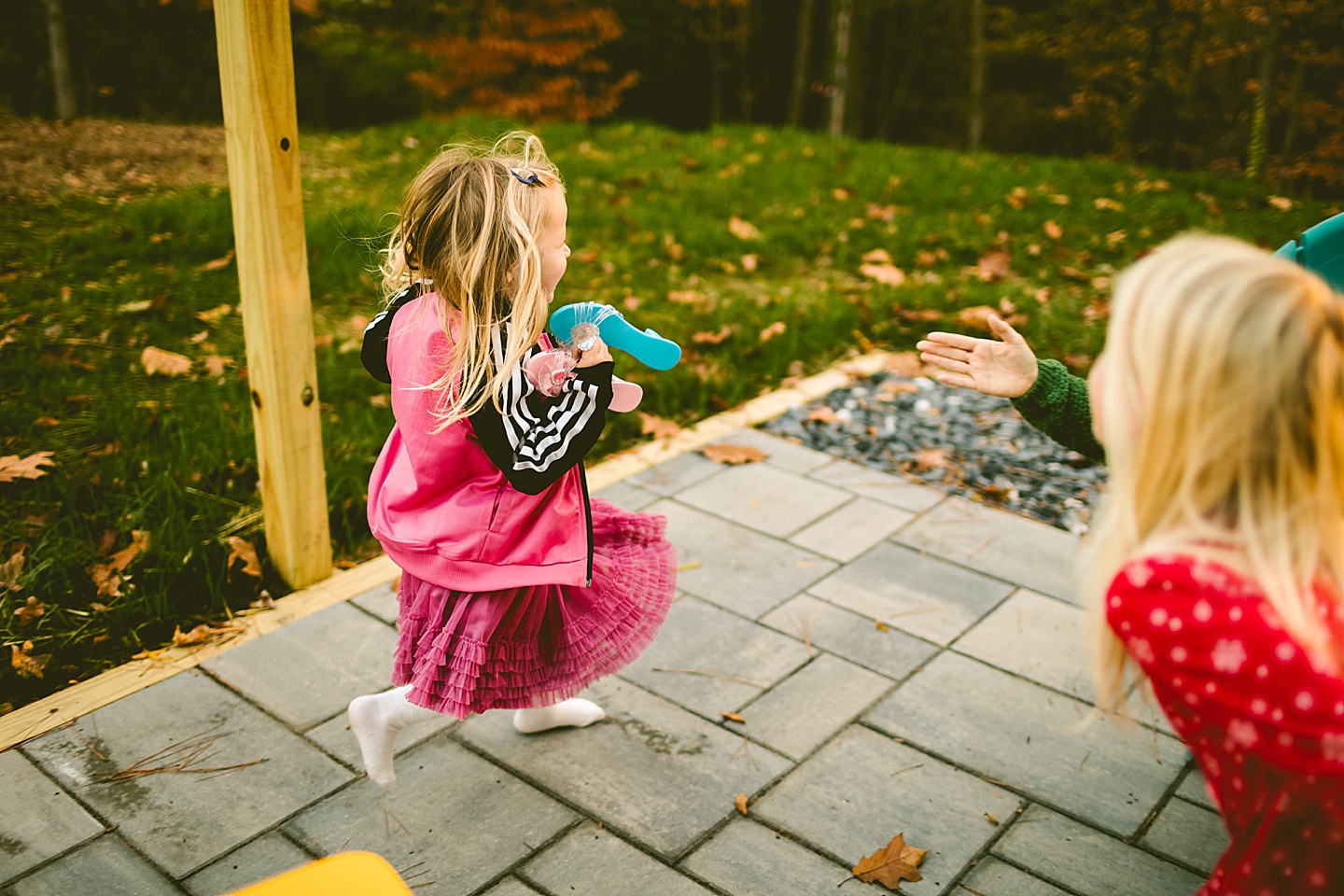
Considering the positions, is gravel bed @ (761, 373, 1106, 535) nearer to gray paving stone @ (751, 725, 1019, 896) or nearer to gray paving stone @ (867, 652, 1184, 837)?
gray paving stone @ (867, 652, 1184, 837)

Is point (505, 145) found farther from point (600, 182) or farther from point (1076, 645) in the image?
point (600, 182)

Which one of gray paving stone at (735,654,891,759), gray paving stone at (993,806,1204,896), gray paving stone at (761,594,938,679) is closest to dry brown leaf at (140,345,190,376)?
gray paving stone at (761,594,938,679)

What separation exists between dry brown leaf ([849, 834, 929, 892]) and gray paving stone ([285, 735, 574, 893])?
2.18ft

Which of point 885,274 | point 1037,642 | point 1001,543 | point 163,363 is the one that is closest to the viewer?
point 1037,642

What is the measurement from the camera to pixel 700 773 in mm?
2469

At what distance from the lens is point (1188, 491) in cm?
120

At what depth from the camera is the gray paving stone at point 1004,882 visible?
212 cm

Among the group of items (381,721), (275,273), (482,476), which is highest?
(275,273)

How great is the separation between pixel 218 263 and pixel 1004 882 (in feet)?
15.9

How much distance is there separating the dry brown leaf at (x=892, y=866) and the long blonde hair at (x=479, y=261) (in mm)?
1260

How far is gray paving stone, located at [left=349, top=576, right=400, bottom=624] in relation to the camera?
3062 mm

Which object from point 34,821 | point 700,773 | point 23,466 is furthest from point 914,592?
point 23,466

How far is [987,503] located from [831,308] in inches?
78.4

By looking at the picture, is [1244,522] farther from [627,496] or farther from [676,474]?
[676,474]
